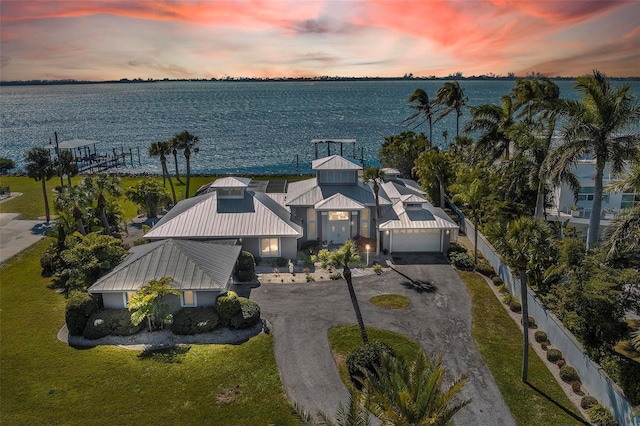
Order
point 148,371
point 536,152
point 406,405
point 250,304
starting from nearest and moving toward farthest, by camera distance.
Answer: point 406,405 < point 148,371 < point 250,304 < point 536,152

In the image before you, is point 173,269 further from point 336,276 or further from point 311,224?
point 311,224

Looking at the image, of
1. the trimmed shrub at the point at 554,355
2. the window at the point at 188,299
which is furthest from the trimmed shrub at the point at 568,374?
the window at the point at 188,299

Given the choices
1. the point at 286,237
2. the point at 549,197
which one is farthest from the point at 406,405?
the point at 549,197

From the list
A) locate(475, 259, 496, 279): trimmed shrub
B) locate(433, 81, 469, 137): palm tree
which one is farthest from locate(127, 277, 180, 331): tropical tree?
locate(433, 81, 469, 137): palm tree

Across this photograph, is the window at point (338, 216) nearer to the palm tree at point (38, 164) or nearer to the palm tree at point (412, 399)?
the palm tree at point (412, 399)

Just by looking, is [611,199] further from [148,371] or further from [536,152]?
[148,371]

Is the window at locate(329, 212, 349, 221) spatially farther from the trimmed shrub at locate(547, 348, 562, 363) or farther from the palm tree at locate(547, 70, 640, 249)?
the trimmed shrub at locate(547, 348, 562, 363)

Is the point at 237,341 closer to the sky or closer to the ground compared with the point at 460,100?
closer to the ground
